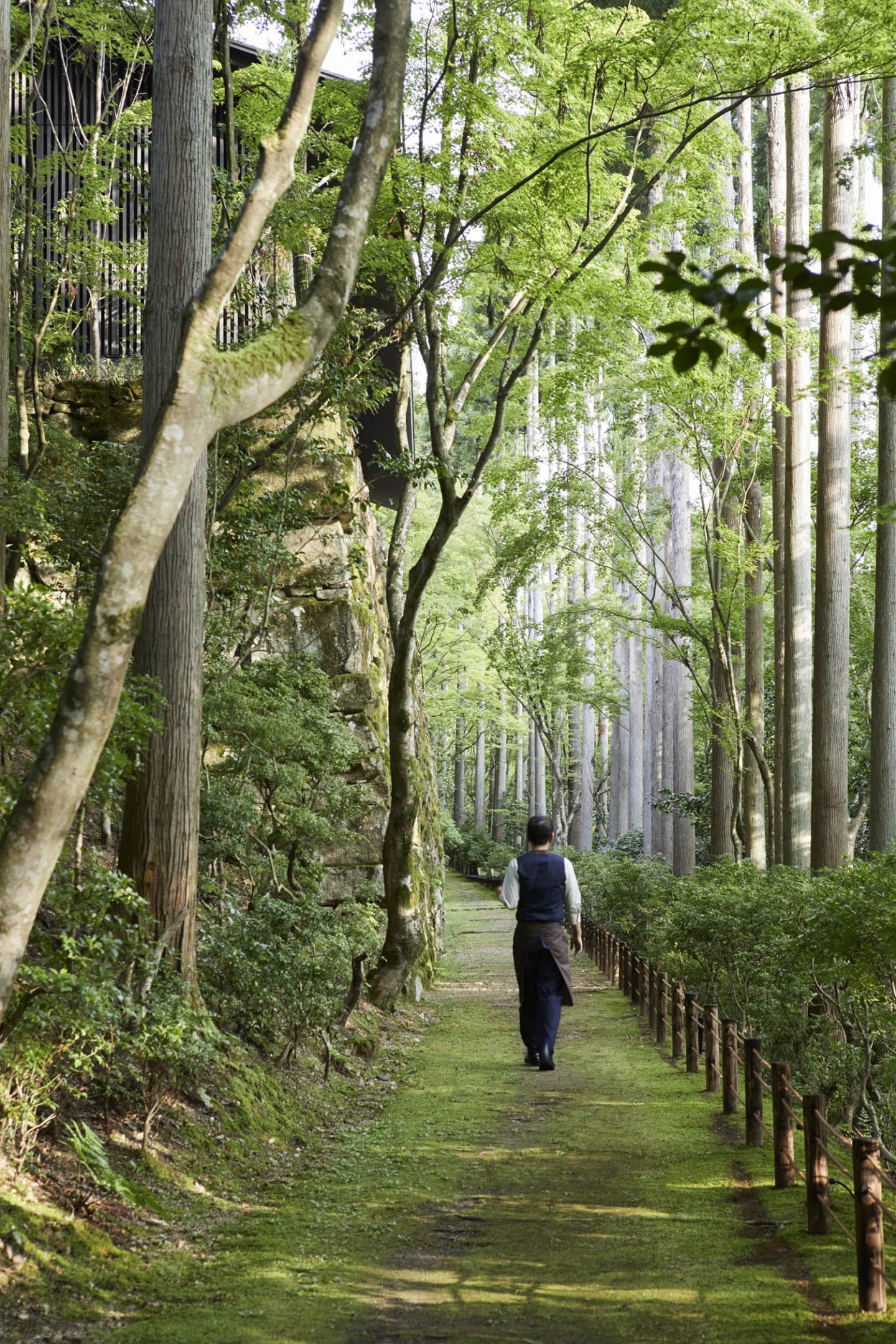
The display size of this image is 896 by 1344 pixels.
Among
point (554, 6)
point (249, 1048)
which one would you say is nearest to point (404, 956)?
point (249, 1048)

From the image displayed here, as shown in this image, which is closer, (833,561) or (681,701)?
(833,561)

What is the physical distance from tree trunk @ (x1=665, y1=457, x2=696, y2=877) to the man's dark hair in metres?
12.1

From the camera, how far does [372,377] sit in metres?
11.1

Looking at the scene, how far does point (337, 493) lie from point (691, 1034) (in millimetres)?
6094

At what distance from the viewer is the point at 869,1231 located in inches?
161

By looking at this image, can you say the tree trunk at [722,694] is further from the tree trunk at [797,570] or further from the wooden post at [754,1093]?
the wooden post at [754,1093]

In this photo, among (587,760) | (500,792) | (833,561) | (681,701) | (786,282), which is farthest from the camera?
(500,792)

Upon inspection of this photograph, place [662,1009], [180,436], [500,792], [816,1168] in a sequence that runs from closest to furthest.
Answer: [180,436], [816,1168], [662,1009], [500,792]

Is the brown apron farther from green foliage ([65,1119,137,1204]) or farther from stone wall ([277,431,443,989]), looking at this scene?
stone wall ([277,431,443,989])

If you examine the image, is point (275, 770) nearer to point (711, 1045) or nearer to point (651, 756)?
point (711, 1045)

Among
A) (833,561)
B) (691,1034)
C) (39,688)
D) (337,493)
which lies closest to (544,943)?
(691,1034)

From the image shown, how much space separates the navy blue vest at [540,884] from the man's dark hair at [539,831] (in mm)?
168

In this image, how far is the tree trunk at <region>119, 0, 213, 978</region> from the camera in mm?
6793

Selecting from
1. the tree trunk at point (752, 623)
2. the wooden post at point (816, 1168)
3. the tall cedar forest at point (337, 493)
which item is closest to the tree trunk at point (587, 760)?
the tree trunk at point (752, 623)
